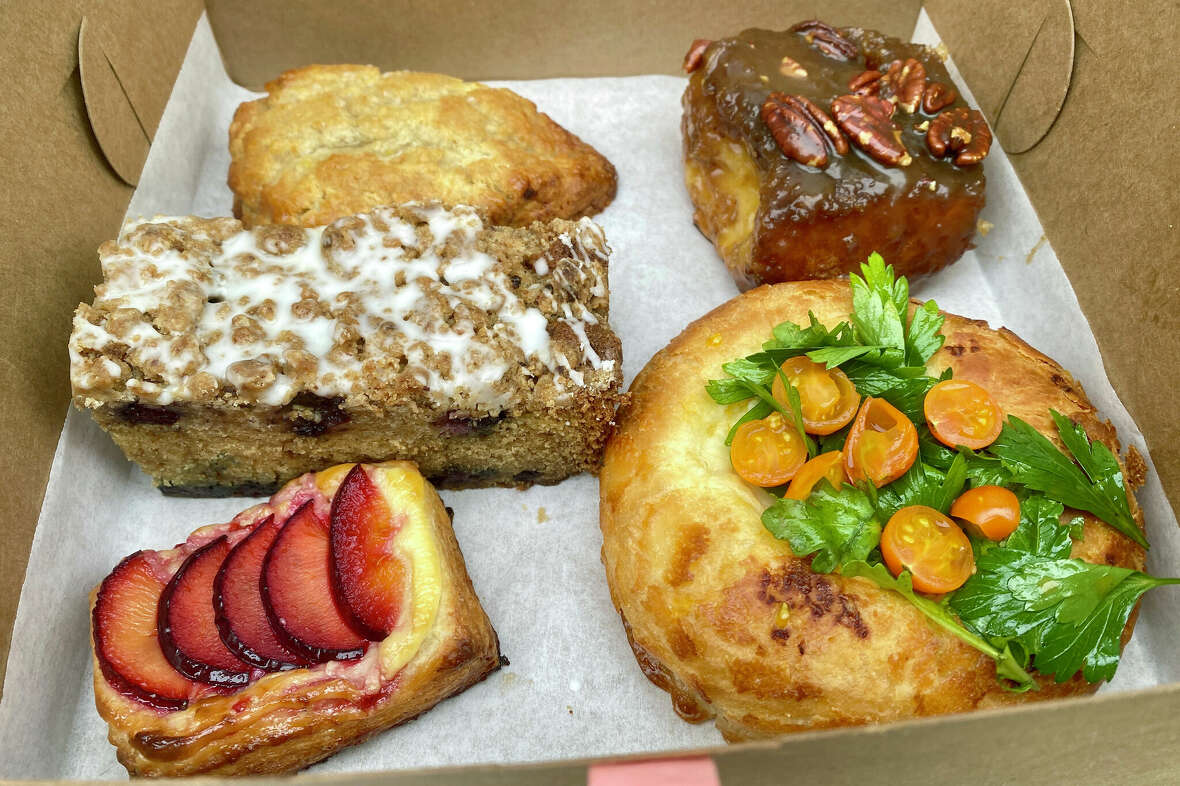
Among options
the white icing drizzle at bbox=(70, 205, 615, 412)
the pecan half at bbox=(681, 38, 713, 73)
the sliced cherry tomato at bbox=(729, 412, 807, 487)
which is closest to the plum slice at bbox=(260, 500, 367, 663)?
the white icing drizzle at bbox=(70, 205, 615, 412)

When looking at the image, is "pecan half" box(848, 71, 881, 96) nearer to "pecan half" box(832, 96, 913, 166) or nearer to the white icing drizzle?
"pecan half" box(832, 96, 913, 166)

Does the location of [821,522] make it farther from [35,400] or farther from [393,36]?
[393,36]

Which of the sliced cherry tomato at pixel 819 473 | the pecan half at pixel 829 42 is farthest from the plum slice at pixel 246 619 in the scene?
the pecan half at pixel 829 42

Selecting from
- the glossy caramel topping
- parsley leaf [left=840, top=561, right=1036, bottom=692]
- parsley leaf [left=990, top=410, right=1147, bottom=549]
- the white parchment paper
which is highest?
the glossy caramel topping

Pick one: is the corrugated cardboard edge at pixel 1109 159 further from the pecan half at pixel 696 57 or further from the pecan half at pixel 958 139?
the pecan half at pixel 696 57

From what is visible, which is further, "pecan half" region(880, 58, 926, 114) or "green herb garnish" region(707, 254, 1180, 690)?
"pecan half" region(880, 58, 926, 114)

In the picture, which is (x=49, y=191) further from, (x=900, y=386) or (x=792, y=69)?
(x=900, y=386)

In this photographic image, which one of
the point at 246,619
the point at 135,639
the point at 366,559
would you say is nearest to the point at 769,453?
the point at 366,559
